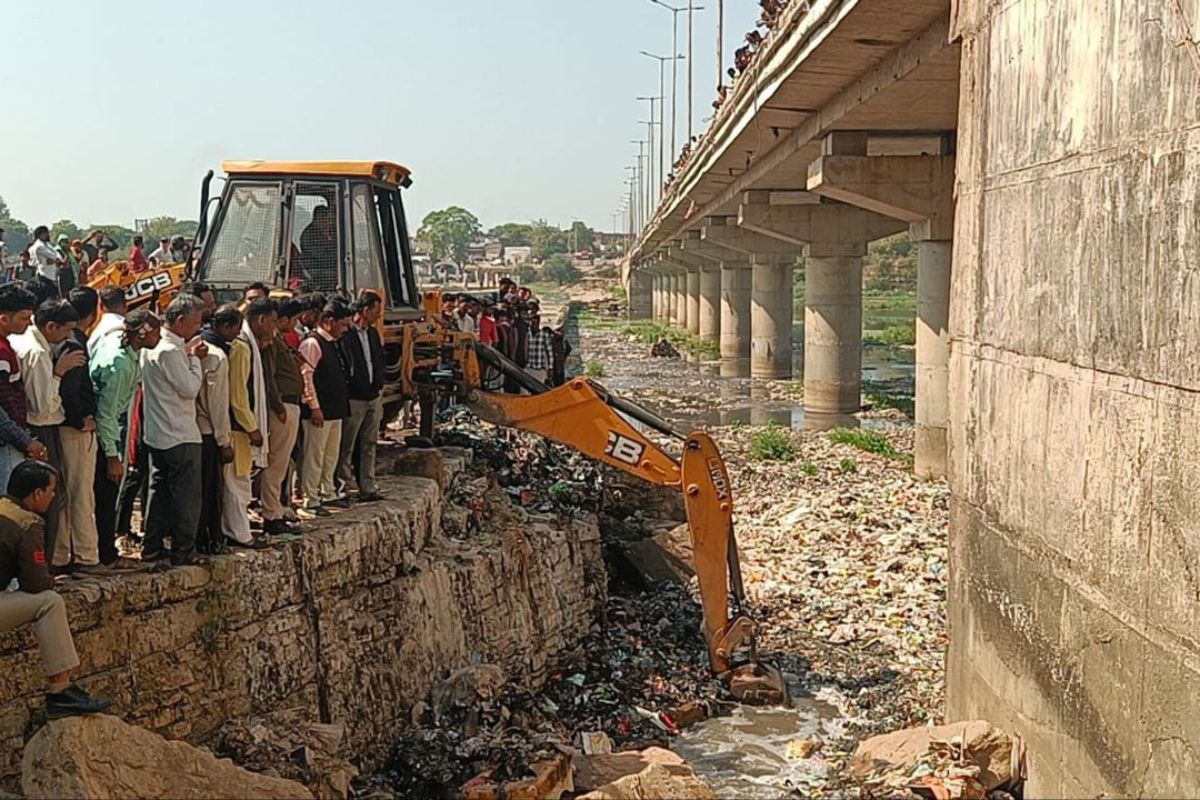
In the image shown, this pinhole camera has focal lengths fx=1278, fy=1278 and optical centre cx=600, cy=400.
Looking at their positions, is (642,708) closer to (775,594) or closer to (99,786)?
(775,594)

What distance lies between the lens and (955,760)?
7.02 metres

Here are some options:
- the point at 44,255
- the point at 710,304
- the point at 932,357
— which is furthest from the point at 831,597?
the point at 710,304

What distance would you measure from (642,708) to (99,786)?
4611mm

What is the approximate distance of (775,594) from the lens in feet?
39.3

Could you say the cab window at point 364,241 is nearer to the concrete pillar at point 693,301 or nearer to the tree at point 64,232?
the tree at point 64,232

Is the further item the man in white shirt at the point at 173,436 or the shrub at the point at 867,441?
the shrub at the point at 867,441

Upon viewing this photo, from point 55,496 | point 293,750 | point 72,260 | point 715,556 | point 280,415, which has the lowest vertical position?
point 293,750

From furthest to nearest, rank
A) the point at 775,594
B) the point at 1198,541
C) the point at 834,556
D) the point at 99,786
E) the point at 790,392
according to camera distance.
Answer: the point at 790,392
the point at 834,556
the point at 775,594
the point at 99,786
the point at 1198,541

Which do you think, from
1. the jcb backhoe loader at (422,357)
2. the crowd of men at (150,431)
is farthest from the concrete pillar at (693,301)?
the crowd of men at (150,431)

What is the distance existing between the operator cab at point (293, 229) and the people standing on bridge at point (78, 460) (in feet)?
10.6

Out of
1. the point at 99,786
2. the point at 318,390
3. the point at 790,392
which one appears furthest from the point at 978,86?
the point at 790,392

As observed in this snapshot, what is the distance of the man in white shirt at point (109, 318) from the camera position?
728 cm

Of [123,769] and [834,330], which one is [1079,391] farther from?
[834,330]

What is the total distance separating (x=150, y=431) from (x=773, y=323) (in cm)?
2831
